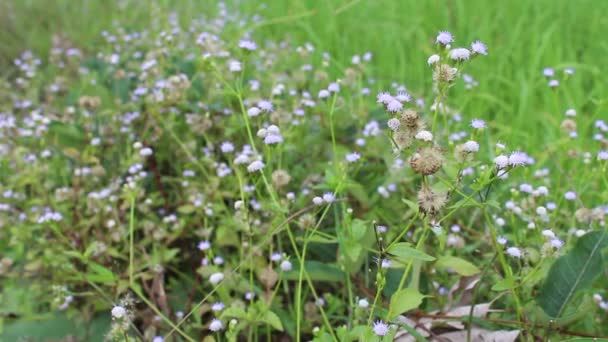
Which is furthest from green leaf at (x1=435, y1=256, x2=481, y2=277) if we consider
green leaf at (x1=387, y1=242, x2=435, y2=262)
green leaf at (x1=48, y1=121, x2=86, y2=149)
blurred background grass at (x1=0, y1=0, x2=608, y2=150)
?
green leaf at (x1=48, y1=121, x2=86, y2=149)

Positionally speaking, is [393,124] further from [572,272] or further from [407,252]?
[572,272]

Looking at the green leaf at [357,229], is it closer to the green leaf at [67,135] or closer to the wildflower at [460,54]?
the wildflower at [460,54]

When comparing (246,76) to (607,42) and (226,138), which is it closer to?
(226,138)

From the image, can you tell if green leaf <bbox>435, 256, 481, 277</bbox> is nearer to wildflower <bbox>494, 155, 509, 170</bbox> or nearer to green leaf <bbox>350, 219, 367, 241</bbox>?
green leaf <bbox>350, 219, 367, 241</bbox>

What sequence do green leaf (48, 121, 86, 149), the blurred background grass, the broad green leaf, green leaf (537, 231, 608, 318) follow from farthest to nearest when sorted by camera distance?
the blurred background grass, green leaf (48, 121, 86, 149), the broad green leaf, green leaf (537, 231, 608, 318)

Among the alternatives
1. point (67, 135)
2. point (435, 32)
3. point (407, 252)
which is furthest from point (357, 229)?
point (435, 32)
